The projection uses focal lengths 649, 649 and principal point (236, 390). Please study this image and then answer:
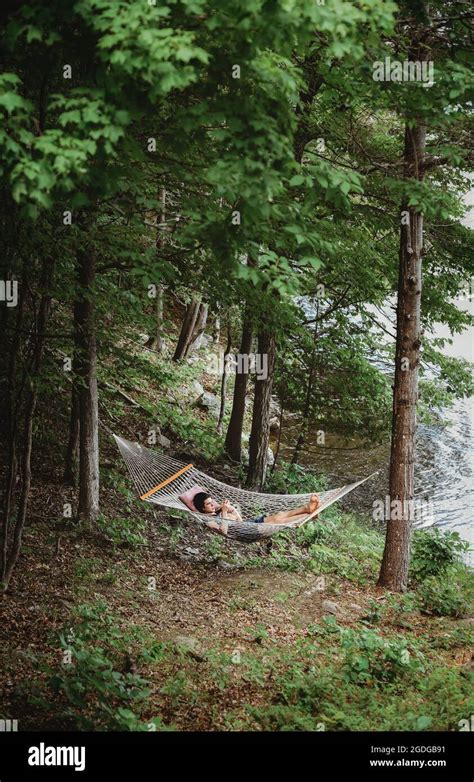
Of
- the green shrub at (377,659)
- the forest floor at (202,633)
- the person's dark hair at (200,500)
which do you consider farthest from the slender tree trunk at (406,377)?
the person's dark hair at (200,500)

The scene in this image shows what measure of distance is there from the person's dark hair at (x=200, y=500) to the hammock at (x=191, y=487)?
0.10m

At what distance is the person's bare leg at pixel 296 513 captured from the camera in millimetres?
6341

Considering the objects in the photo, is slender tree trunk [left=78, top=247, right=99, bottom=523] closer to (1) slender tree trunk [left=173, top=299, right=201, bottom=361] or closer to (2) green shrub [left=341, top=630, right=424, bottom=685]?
(2) green shrub [left=341, top=630, right=424, bottom=685]

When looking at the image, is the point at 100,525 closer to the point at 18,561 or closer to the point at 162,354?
the point at 18,561

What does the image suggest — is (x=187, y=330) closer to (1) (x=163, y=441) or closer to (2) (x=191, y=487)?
(1) (x=163, y=441)

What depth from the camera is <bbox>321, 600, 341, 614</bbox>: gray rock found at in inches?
230

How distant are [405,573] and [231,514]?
1.85m

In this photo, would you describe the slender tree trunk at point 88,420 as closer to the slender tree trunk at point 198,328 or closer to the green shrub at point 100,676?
the green shrub at point 100,676

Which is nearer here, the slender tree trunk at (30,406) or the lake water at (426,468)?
the slender tree trunk at (30,406)

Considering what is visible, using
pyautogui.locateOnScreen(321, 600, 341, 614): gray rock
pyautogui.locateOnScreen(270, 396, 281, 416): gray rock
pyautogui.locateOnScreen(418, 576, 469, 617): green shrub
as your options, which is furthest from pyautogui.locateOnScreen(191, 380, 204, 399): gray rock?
pyautogui.locateOnScreen(321, 600, 341, 614): gray rock

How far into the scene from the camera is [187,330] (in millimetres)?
12266

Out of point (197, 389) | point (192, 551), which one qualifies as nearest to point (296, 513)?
point (192, 551)
